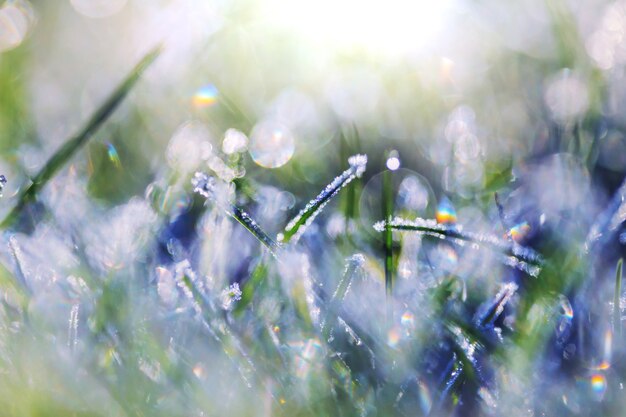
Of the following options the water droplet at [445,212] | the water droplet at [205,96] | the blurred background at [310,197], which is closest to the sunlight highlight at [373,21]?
the blurred background at [310,197]

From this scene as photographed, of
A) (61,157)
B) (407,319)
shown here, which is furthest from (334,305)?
(61,157)

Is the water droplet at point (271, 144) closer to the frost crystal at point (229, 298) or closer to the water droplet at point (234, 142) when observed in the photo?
the water droplet at point (234, 142)

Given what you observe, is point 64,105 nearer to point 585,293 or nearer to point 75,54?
point 75,54

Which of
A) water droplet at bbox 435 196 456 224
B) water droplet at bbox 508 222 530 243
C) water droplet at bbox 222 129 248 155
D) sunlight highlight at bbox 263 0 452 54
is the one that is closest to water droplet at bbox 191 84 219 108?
water droplet at bbox 222 129 248 155

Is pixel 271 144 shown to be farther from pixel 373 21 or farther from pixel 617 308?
pixel 617 308

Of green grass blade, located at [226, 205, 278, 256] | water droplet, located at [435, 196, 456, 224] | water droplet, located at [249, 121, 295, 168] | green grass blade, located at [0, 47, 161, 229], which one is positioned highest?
water droplet, located at [435, 196, 456, 224]

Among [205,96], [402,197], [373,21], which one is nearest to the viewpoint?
[402,197]

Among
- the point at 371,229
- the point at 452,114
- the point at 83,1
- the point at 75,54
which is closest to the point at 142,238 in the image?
the point at 371,229

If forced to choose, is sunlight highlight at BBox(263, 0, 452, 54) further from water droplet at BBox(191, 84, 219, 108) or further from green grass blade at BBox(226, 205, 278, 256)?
green grass blade at BBox(226, 205, 278, 256)
